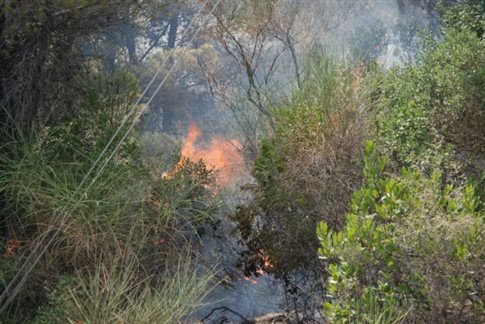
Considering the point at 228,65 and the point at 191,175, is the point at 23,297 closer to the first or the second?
the point at 191,175

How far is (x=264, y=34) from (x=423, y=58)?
395cm

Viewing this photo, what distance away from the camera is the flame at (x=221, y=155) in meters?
14.9

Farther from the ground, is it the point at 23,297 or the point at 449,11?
the point at 449,11

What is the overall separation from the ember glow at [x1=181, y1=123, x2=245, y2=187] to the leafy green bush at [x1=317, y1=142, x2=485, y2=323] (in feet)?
16.0

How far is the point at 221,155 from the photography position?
20422 mm

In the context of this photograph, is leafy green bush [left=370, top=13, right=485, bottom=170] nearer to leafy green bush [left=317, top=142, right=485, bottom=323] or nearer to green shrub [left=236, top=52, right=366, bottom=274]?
green shrub [left=236, top=52, right=366, bottom=274]

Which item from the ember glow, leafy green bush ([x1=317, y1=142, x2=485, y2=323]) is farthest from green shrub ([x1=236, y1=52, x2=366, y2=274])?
the ember glow

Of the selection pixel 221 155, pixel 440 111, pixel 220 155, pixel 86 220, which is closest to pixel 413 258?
pixel 440 111

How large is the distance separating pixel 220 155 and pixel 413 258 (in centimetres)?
1581

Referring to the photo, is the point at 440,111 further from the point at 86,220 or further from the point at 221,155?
the point at 221,155

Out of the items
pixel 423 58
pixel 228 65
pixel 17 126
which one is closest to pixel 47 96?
pixel 17 126

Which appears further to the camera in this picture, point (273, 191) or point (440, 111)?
point (273, 191)

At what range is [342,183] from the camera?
6598 mm

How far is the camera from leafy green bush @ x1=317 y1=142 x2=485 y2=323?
4883 mm
